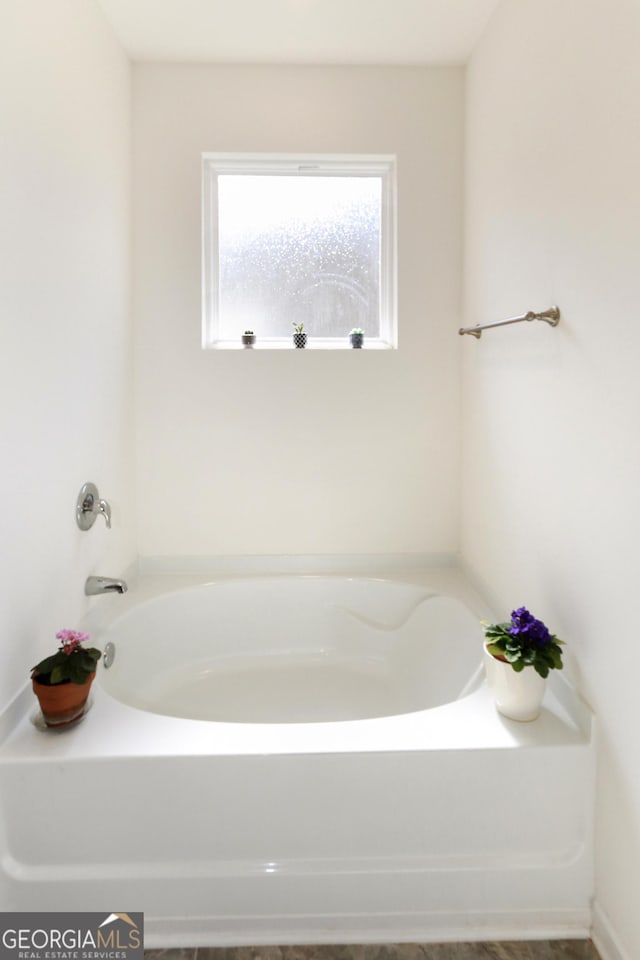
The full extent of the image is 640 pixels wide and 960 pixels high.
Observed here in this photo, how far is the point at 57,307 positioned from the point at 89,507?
1.87 feet

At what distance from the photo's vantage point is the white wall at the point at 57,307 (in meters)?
1.31

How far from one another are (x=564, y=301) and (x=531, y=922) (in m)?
1.38

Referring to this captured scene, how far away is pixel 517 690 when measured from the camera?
4.25 ft

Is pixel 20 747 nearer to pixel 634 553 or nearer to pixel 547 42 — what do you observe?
pixel 634 553

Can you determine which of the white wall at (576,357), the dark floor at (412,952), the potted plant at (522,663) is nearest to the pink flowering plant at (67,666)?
the dark floor at (412,952)

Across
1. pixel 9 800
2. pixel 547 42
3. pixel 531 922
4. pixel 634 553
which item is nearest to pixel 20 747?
pixel 9 800

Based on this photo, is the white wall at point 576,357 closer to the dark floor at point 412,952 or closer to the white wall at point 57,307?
the dark floor at point 412,952

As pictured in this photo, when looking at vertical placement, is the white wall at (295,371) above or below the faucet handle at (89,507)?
above

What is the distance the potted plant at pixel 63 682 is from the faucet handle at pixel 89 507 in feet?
1.52

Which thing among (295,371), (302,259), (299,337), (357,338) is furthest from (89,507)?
(302,259)

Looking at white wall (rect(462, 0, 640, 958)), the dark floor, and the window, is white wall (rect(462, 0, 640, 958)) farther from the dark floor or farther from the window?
the window

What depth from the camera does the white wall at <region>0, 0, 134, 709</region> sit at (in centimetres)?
131

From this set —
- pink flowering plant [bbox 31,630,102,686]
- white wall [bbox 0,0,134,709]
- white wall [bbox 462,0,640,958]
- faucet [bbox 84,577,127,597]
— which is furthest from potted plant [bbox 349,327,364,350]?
pink flowering plant [bbox 31,630,102,686]

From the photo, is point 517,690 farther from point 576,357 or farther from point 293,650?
point 293,650
